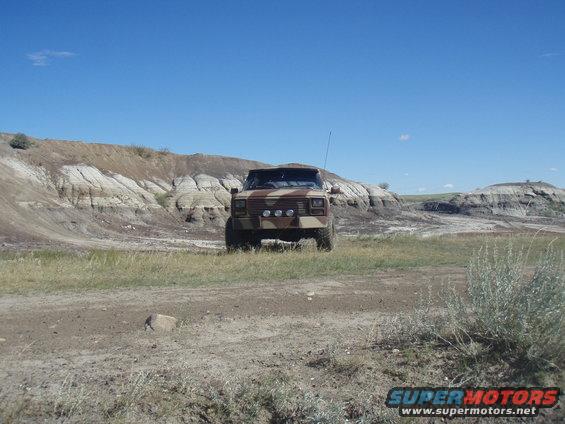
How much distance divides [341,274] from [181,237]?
55.5 feet

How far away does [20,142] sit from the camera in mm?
30531

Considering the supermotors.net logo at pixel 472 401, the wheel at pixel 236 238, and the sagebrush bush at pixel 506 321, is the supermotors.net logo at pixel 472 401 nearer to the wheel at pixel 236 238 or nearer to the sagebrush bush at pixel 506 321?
the sagebrush bush at pixel 506 321

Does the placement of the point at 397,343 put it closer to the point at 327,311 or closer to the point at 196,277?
the point at 327,311

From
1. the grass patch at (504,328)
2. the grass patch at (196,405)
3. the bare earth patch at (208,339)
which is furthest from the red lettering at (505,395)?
the grass patch at (196,405)

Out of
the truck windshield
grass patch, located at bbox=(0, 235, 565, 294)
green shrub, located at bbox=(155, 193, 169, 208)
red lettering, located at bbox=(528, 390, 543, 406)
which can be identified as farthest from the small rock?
green shrub, located at bbox=(155, 193, 169, 208)

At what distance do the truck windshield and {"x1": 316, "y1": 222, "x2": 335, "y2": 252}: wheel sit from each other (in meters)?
1.22

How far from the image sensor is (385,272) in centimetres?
956

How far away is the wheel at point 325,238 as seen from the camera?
1268 cm

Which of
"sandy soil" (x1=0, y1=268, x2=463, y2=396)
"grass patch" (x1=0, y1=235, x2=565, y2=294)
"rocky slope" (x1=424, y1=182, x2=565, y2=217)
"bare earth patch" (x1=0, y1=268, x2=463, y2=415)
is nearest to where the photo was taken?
"bare earth patch" (x1=0, y1=268, x2=463, y2=415)

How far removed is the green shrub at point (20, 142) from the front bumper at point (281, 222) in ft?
75.7

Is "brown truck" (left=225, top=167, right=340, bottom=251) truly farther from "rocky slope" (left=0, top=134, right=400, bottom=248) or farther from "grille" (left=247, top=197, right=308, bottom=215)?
"rocky slope" (left=0, top=134, right=400, bottom=248)

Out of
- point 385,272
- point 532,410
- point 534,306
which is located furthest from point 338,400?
point 385,272

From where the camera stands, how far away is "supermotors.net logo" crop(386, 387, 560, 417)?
149 inches

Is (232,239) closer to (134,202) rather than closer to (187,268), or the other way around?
(187,268)
